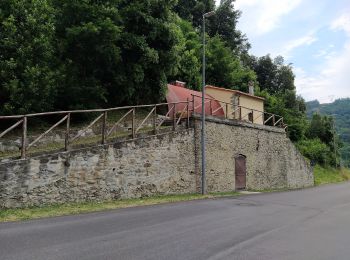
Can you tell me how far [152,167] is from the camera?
712 inches

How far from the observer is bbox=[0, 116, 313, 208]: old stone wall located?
13.2 m

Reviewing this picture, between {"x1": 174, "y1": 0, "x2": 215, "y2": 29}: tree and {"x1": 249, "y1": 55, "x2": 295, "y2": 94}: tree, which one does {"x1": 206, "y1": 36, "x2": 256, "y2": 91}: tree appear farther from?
{"x1": 249, "y1": 55, "x2": 295, "y2": 94}: tree

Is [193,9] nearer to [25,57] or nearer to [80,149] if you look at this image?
[25,57]

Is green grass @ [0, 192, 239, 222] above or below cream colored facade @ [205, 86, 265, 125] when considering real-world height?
below

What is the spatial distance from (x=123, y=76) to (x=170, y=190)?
603 cm

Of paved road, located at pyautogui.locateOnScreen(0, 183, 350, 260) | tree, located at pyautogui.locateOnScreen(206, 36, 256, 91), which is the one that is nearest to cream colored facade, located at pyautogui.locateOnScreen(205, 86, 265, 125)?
tree, located at pyautogui.locateOnScreen(206, 36, 256, 91)

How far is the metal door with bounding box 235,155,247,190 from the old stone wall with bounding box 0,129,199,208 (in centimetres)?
517

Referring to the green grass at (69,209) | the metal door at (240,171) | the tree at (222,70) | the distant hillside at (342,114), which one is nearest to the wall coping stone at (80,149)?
Answer: the green grass at (69,209)

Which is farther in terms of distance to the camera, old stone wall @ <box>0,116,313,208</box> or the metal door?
the metal door

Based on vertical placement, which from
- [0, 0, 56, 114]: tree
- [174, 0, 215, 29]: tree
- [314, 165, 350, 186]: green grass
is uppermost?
[174, 0, 215, 29]: tree

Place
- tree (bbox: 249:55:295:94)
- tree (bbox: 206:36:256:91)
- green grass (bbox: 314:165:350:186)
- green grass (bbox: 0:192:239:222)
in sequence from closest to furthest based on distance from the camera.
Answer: green grass (bbox: 0:192:239:222) < tree (bbox: 206:36:256:91) < green grass (bbox: 314:165:350:186) < tree (bbox: 249:55:295:94)

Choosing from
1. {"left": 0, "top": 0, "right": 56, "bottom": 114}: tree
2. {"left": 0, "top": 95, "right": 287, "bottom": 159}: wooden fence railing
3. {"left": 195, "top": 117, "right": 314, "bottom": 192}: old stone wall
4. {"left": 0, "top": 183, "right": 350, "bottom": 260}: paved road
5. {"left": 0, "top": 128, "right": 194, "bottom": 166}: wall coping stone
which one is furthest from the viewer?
{"left": 195, "top": 117, "right": 314, "bottom": 192}: old stone wall

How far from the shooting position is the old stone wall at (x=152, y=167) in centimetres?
1317

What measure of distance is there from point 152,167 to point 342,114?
396 feet
